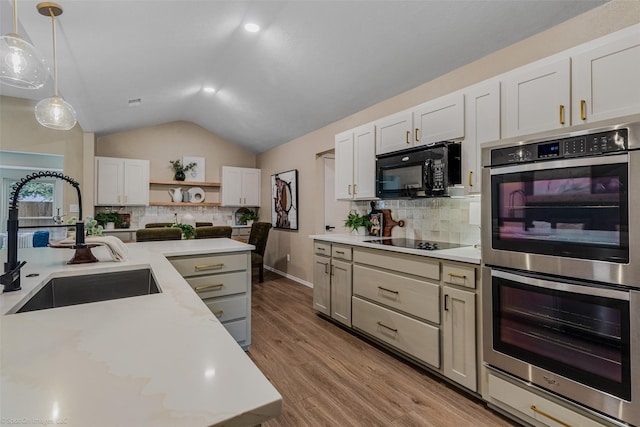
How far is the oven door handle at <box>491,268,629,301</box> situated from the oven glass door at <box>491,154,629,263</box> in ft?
0.47

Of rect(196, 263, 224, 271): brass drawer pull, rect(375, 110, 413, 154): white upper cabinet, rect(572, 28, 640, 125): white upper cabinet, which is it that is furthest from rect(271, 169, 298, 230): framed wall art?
rect(572, 28, 640, 125): white upper cabinet

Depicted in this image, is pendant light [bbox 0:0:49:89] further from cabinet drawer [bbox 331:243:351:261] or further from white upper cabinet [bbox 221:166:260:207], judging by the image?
white upper cabinet [bbox 221:166:260:207]

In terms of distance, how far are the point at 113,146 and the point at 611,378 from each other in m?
6.72

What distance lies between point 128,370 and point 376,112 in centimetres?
353

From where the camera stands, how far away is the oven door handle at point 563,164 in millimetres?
1399

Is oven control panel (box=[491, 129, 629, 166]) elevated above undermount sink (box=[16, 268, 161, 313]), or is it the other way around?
oven control panel (box=[491, 129, 629, 166])

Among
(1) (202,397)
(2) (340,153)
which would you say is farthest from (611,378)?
(2) (340,153)

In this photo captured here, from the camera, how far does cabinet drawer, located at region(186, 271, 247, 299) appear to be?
7.93ft

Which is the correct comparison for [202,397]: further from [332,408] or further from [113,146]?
[113,146]

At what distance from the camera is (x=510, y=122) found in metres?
2.04

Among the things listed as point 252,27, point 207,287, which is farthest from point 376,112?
point 207,287

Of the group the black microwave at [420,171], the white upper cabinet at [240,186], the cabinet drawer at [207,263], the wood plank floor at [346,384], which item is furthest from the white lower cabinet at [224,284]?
the white upper cabinet at [240,186]

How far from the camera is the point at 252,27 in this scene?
288cm

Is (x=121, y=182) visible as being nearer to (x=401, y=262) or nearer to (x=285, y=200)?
(x=285, y=200)
